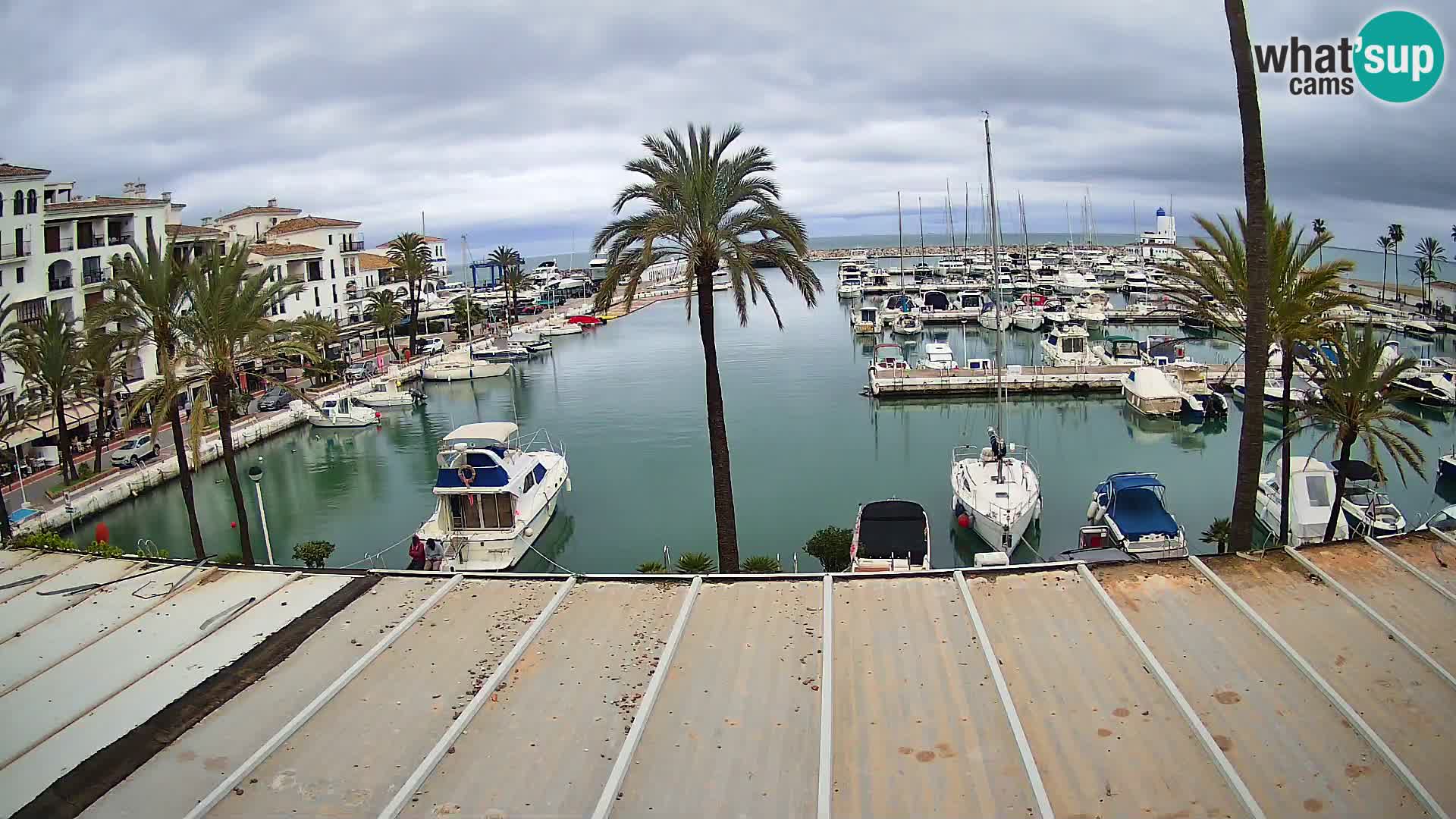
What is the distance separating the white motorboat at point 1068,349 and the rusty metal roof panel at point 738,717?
46835 mm

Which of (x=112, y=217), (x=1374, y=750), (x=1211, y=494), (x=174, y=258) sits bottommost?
(x=1211, y=494)

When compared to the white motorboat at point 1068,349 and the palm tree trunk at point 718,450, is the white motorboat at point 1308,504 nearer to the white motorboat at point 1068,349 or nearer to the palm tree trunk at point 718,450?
the palm tree trunk at point 718,450

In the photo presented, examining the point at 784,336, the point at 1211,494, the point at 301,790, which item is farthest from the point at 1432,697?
the point at 784,336

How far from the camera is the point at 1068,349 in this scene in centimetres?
5819

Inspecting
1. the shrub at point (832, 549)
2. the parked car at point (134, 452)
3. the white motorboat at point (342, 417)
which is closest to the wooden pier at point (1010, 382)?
the white motorboat at point (342, 417)

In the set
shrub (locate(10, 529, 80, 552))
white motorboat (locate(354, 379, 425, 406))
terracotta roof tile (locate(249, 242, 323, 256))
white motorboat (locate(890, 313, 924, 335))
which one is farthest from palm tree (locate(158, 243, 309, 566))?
white motorboat (locate(890, 313, 924, 335))

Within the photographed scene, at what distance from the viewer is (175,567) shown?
14.7m

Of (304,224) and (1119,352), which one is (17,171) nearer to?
(304,224)

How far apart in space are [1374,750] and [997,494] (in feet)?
55.4

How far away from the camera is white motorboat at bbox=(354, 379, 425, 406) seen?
5119 cm

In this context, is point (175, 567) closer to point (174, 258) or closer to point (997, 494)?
point (174, 258)

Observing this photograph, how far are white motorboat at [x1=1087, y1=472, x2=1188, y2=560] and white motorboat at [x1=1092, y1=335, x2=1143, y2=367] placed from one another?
107 ft

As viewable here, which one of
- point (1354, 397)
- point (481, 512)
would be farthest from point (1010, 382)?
point (481, 512)

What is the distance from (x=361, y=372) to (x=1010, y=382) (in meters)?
37.9
